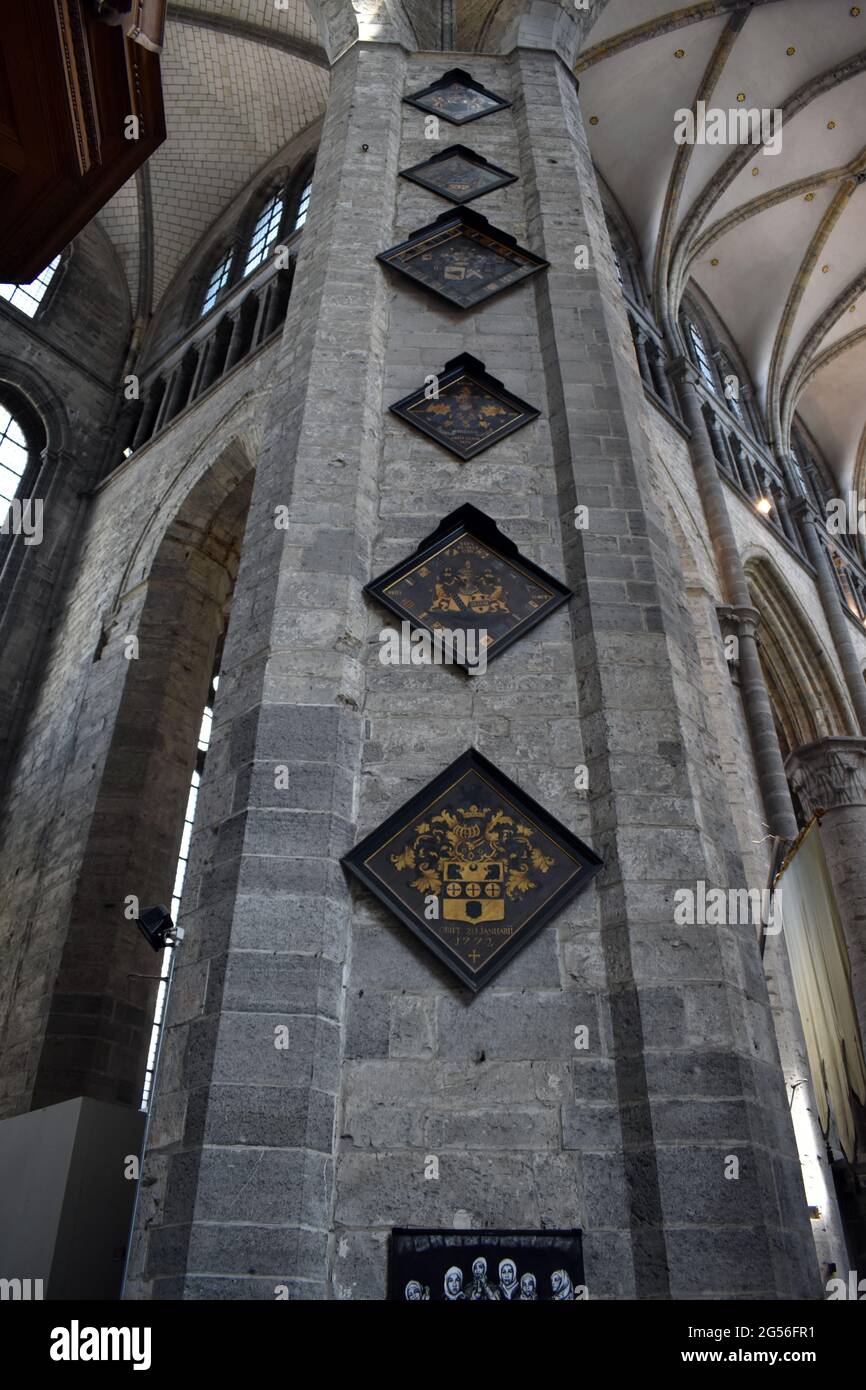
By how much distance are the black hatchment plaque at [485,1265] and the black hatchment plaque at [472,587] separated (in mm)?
2621

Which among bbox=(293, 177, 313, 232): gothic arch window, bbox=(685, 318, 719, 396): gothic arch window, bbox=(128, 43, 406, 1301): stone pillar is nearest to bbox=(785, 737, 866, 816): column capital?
bbox=(685, 318, 719, 396): gothic arch window

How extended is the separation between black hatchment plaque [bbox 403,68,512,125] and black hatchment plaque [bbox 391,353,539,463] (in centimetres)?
348

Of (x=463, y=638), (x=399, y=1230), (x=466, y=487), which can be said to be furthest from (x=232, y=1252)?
(x=466, y=487)

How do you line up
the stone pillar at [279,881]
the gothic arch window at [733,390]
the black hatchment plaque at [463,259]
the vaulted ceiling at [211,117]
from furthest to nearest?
1. the gothic arch window at [733,390]
2. the vaulted ceiling at [211,117]
3. the black hatchment plaque at [463,259]
4. the stone pillar at [279,881]

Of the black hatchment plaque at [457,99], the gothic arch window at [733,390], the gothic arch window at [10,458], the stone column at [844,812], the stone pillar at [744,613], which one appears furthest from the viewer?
the gothic arch window at [733,390]

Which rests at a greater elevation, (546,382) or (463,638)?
(546,382)

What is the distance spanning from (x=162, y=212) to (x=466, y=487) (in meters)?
15.0

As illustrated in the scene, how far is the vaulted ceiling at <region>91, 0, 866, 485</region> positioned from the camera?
50.2 ft

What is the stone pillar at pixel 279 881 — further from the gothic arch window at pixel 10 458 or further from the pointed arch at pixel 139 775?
the gothic arch window at pixel 10 458

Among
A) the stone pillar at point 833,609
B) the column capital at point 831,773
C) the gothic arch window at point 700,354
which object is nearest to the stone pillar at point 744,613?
the column capital at point 831,773

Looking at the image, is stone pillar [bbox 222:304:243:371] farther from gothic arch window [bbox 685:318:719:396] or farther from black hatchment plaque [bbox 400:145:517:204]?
gothic arch window [bbox 685:318:719:396]

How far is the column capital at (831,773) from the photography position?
11.9 metres

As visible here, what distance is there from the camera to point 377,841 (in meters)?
4.33
